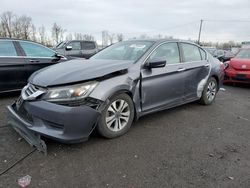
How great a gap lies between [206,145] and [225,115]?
5.68 feet

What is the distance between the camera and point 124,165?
2764mm

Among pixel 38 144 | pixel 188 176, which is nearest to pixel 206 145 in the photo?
pixel 188 176

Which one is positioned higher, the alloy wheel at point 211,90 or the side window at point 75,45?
the side window at point 75,45

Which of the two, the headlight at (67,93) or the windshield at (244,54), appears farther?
the windshield at (244,54)

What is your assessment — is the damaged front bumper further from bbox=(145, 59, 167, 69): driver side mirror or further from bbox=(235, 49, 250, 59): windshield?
bbox=(235, 49, 250, 59): windshield

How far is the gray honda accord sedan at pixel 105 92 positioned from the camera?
9.45 feet

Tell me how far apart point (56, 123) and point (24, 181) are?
725mm

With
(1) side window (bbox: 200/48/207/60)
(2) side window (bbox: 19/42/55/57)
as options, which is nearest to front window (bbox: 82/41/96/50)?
(2) side window (bbox: 19/42/55/57)

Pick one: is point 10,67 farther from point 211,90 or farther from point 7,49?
point 211,90

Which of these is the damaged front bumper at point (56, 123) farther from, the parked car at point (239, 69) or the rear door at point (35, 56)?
the parked car at point (239, 69)

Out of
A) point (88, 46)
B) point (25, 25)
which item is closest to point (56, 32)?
point (25, 25)

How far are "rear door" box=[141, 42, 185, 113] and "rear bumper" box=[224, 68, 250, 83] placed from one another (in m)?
4.41

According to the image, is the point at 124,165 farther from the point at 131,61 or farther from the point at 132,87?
the point at 131,61

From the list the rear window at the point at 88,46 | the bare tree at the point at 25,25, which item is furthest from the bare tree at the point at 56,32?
the rear window at the point at 88,46
